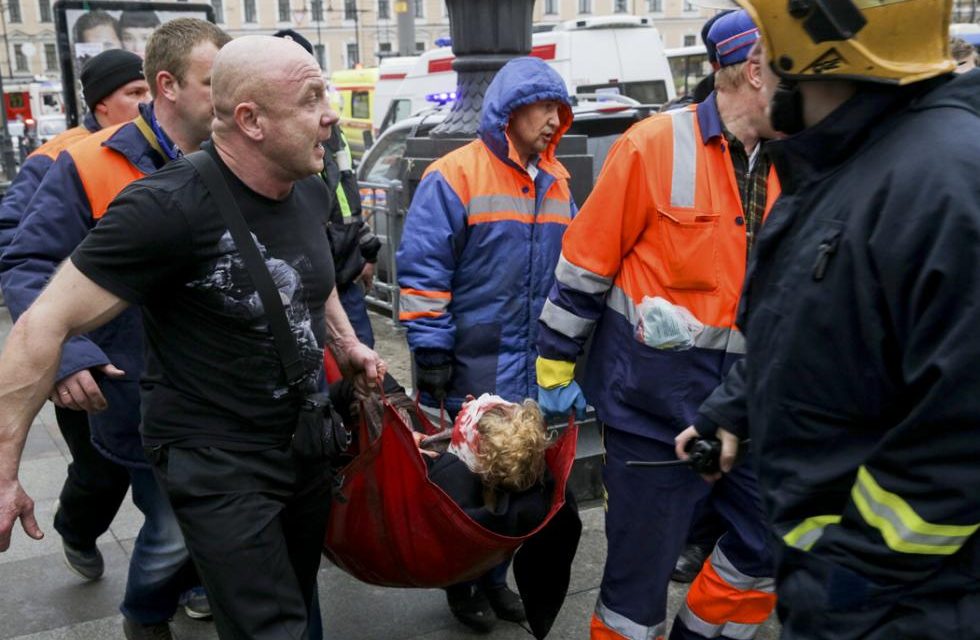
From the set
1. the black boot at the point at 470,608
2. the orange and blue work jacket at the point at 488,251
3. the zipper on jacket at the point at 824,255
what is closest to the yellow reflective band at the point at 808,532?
the zipper on jacket at the point at 824,255

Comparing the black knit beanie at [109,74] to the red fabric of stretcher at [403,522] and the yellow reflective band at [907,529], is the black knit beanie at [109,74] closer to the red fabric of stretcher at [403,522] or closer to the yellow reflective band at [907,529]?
the red fabric of stretcher at [403,522]

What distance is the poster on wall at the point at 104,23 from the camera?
8734 millimetres

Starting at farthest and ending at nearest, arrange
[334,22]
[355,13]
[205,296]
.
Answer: [334,22]
[355,13]
[205,296]

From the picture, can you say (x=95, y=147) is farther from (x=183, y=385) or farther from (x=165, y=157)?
(x=183, y=385)

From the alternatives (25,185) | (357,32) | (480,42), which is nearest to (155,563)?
(25,185)

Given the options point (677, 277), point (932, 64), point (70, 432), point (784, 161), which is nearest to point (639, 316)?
point (677, 277)

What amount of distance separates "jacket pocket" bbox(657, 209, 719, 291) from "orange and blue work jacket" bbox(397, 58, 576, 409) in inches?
34.2

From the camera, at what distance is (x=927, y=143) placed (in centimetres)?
156

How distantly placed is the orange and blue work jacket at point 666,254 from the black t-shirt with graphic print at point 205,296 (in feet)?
2.72

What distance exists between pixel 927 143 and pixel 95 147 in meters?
2.58

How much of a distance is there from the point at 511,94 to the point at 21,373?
199cm

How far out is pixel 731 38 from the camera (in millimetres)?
2773

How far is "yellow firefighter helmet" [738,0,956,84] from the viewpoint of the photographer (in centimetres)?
159

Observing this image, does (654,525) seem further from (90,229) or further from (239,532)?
(90,229)
